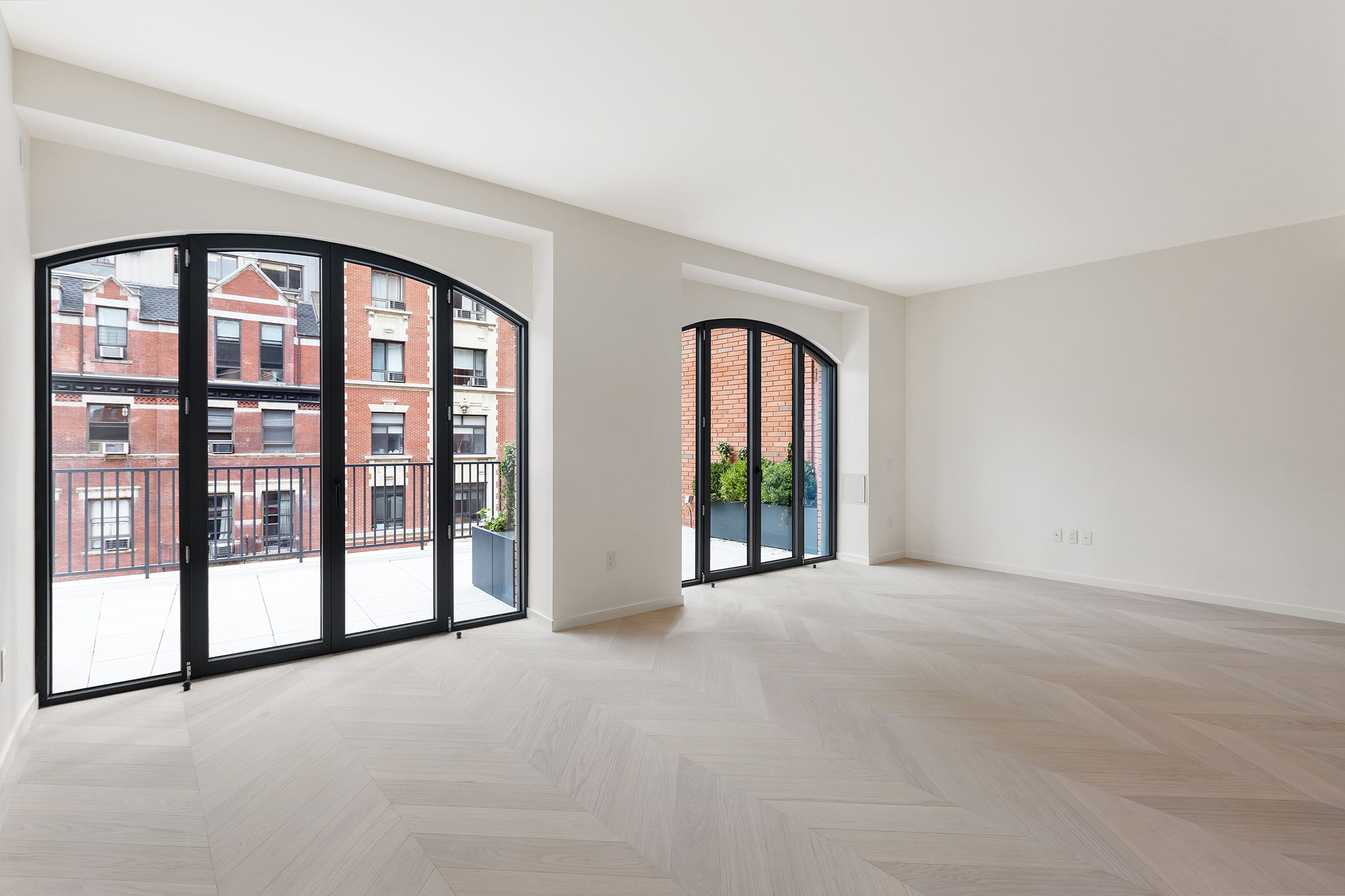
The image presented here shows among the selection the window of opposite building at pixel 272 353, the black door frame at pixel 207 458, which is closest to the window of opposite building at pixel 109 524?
the black door frame at pixel 207 458

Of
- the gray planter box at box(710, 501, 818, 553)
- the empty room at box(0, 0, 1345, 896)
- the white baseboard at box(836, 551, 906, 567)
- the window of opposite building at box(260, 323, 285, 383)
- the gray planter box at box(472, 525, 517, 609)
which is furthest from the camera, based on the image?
the white baseboard at box(836, 551, 906, 567)

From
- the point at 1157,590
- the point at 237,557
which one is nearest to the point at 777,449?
the point at 1157,590

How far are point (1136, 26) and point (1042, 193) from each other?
1687 mm

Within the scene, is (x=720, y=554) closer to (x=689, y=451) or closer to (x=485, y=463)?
(x=689, y=451)

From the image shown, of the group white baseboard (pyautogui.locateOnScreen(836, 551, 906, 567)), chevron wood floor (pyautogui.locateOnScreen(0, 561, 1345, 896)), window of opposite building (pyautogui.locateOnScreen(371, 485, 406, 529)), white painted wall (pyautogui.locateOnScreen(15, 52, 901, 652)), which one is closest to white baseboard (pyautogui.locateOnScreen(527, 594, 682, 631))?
white painted wall (pyautogui.locateOnScreen(15, 52, 901, 652))

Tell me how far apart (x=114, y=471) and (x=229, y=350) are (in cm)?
78

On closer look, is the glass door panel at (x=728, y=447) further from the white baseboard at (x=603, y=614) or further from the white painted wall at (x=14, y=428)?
the white painted wall at (x=14, y=428)

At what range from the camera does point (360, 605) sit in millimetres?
3965

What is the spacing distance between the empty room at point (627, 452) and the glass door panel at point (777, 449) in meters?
0.25

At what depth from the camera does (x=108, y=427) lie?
10.3ft

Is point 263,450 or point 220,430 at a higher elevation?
point 220,430

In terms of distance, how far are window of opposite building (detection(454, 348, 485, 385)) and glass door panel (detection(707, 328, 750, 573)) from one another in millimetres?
2101

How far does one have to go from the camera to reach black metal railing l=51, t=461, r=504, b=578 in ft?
10.1

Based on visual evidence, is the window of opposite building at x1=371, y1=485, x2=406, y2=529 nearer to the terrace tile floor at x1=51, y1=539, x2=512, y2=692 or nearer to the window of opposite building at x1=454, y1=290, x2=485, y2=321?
the terrace tile floor at x1=51, y1=539, x2=512, y2=692
